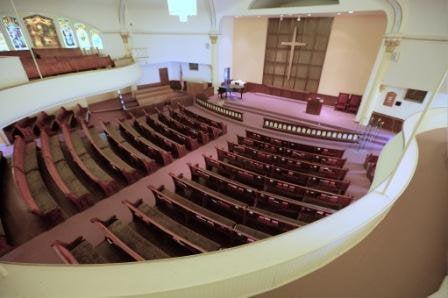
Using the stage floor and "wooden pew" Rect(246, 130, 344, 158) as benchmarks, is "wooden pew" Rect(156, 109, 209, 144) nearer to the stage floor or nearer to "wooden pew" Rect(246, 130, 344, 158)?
"wooden pew" Rect(246, 130, 344, 158)

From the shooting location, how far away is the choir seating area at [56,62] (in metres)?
6.36

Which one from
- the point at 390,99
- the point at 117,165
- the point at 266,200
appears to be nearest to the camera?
the point at 266,200

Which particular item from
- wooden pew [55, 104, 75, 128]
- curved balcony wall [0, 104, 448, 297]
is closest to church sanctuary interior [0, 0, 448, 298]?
curved balcony wall [0, 104, 448, 297]

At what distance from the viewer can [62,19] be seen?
936 centimetres

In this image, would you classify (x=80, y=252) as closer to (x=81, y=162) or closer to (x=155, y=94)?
(x=81, y=162)

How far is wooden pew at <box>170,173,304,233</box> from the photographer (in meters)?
3.36

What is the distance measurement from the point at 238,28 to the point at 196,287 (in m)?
13.0

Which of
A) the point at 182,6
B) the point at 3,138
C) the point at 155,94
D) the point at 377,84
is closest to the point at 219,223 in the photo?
the point at 182,6

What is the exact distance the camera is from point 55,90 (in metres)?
6.03

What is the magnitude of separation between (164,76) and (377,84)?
1148cm

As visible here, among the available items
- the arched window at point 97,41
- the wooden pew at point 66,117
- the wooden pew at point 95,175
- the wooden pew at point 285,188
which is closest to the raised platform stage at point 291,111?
the wooden pew at point 285,188

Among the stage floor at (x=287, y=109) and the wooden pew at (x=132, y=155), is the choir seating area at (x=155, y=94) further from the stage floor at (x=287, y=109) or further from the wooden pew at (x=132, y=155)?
the wooden pew at (x=132, y=155)

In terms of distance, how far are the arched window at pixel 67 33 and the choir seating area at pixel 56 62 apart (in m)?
0.55

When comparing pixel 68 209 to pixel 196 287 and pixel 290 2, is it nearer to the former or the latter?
pixel 196 287
